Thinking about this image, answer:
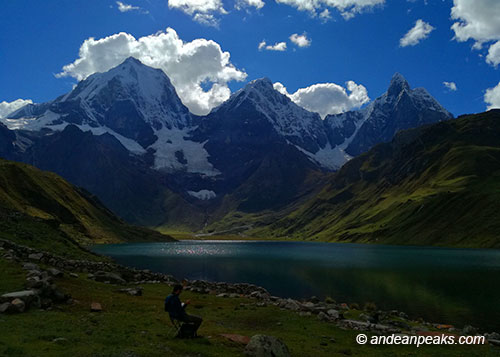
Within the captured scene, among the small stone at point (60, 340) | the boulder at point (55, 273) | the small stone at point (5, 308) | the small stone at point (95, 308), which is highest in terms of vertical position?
the small stone at point (5, 308)

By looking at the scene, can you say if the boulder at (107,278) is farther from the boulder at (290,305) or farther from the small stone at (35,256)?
the boulder at (290,305)

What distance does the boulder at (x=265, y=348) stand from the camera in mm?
18031

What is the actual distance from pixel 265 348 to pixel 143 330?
7860 mm

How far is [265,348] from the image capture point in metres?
18.1

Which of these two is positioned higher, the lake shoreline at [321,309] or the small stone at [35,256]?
the small stone at [35,256]

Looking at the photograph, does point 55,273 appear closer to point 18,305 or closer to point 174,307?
point 18,305

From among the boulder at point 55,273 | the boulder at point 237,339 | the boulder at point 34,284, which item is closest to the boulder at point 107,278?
the boulder at point 55,273

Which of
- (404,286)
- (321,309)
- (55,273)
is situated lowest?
(404,286)

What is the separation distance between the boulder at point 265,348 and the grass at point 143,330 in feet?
2.92

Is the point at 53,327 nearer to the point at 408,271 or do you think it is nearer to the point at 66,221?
the point at 408,271

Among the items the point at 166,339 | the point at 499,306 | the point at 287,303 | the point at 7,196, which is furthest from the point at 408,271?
the point at 7,196

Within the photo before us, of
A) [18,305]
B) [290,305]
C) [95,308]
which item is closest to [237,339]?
[95,308]

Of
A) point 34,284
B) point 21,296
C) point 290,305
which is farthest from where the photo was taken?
point 290,305

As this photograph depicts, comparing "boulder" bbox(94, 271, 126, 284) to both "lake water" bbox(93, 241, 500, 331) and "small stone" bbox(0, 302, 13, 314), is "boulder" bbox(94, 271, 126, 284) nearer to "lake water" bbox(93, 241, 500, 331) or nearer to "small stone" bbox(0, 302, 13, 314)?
"small stone" bbox(0, 302, 13, 314)
